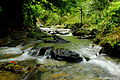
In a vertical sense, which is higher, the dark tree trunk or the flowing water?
the dark tree trunk

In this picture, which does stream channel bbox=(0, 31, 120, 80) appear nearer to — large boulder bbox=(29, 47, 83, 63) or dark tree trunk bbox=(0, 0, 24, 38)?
large boulder bbox=(29, 47, 83, 63)

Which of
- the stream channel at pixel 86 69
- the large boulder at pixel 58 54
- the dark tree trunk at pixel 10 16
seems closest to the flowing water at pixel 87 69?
the stream channel at pixel 86 69

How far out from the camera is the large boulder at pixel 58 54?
6969mm

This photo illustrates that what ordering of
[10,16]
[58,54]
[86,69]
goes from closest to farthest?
[86,69] < [58,54] < [10,16]

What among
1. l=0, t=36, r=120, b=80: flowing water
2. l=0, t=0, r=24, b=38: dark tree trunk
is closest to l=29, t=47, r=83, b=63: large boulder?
l=0, t=36, r=120, b=80: flowing water

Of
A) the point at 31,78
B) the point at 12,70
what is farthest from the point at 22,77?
the point at 12,70

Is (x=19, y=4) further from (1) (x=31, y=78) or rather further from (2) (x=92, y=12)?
(2) (x=92, y=12)

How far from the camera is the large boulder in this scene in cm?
697

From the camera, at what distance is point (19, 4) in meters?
13.5

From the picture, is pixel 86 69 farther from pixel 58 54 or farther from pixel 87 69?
pixel 58 54

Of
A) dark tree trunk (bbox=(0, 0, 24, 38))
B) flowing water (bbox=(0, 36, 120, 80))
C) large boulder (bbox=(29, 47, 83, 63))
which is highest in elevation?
A: dark tree trunk (bbox=(0, 0, 24, 38))

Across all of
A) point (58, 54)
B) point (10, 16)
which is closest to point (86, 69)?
point (58, 54)

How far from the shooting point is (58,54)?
7332 millimetres

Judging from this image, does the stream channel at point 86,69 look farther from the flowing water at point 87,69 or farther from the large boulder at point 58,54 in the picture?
the large boulder at point 58,54
